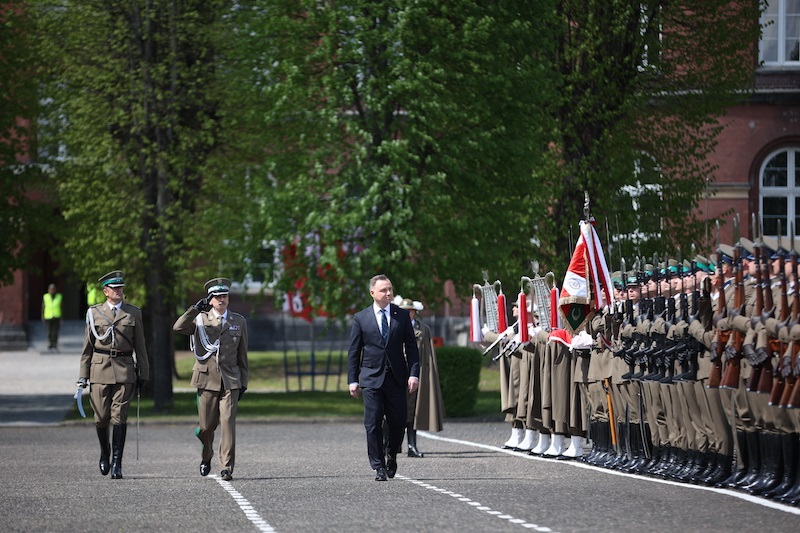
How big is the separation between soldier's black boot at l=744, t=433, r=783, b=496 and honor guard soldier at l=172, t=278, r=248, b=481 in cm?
567

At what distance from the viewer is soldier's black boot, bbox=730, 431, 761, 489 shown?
14182 millimetres

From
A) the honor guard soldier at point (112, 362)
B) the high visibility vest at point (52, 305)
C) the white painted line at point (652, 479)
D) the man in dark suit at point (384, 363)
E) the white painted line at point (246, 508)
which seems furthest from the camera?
the high visibility vest at point (52, 305)

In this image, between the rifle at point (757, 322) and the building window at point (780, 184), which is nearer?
the rifle at point (757, 322)

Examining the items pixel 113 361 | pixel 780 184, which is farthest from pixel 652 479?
pixel 780 184

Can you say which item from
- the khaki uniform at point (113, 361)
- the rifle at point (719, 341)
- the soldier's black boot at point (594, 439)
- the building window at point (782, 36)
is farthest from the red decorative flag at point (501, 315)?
the building window at point (782, 36)

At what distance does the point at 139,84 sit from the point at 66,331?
2371 cm

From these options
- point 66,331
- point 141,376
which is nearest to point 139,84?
point 141,376

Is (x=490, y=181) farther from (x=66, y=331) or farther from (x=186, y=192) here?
(x=66, y=331)

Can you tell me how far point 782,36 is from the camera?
44656 mm

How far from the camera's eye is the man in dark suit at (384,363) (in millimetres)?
16359

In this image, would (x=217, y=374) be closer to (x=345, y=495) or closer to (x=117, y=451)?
(x=117, y=451)

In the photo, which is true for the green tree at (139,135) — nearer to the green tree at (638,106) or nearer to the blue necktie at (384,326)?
the green tree at (638,106)

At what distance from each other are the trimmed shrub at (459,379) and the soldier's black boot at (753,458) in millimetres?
15542

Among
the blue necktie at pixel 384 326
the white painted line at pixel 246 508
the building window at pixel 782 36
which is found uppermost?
the building window at pixel 782 36
